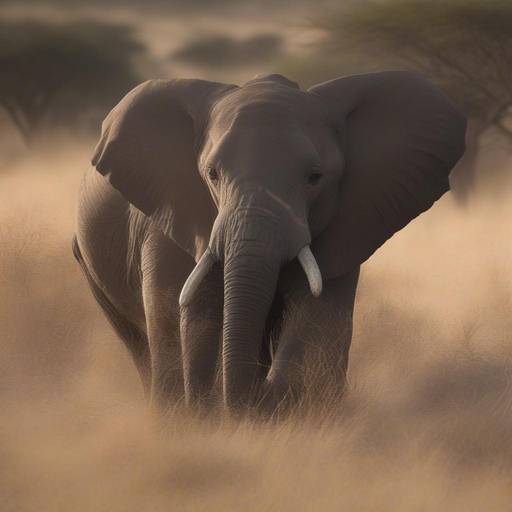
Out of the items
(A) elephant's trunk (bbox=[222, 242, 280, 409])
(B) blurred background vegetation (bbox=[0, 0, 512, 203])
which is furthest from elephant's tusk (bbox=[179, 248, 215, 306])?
(B) blurred background vegetation (bbox=[0, 0, 512, 203])

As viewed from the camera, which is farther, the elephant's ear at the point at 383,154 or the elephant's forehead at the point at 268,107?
the elephant's ear at the point at 383,154

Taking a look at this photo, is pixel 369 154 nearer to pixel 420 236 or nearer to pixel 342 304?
pixel 342 304

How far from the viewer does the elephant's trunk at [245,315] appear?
6.11 m

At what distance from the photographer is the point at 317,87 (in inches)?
271

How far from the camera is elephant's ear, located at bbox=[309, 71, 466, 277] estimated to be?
22.2 ft

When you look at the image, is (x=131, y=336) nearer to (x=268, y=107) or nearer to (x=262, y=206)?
(x=268, y=107)

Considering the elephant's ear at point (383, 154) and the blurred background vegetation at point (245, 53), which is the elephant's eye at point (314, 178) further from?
the blurred background vegetation at point (245, 53)

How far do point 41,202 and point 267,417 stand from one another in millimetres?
7160

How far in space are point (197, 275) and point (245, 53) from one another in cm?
2701

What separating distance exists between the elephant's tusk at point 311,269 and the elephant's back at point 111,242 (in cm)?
131

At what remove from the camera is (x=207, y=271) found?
6328 millimetres

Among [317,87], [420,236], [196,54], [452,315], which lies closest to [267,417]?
[317,87]

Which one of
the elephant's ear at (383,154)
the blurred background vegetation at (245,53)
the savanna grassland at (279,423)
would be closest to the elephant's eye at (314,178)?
the elephant's ear at (383,154)

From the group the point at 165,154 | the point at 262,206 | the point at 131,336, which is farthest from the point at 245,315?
the point at 131,336
